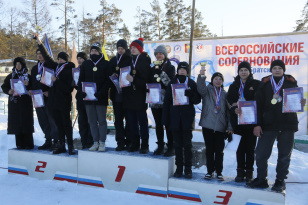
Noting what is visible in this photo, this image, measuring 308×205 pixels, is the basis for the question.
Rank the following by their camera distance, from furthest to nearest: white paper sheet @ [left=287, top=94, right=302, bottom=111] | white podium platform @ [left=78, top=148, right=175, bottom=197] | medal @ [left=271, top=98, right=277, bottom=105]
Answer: white podium platform @ [left=78, top=148, right=175, bottom=197] < medal @ [left=271, top=98, right=277, bottom=105] < white paper sheet @ [left=287, top=94, right=302, bottom=111]

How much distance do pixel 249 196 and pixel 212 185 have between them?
0.47m

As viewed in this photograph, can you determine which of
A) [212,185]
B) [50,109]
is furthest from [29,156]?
[212,185]

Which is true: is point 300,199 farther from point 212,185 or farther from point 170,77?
point 170,77

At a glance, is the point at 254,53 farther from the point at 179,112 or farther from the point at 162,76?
the point at 179,112

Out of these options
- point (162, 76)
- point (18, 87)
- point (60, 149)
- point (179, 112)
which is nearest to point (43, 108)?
point (18, 87)

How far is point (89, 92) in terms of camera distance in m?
4.14

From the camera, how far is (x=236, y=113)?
3.42 meters

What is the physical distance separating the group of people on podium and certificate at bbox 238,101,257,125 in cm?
7

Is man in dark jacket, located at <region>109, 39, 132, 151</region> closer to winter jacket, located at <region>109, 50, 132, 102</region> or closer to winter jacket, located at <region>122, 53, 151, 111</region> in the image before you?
winter jacket, located at <region>109, 50, 132, 102</region>

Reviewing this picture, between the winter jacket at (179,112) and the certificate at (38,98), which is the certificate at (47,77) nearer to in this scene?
the certificate at (38,98)

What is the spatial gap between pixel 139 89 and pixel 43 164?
7.40 ft

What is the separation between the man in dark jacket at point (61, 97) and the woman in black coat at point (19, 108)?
2.09 feet

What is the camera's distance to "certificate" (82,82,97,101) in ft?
13.5

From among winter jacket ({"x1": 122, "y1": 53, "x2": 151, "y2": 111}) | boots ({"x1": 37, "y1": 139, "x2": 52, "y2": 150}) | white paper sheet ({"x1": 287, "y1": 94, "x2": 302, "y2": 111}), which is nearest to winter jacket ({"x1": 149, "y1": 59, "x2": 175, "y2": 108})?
winter jacket ({"x1": 122, "y1": 53, "x2": 151, "y2": 111})
